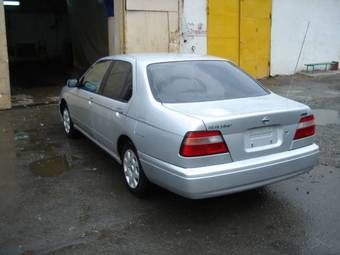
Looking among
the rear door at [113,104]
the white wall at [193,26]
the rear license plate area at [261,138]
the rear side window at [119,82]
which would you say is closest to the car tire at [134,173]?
the rear door at [113,104]

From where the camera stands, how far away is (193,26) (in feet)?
43.6

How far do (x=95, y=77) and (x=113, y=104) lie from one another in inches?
45.3

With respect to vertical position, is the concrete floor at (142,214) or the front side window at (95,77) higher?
the front side window at (95,77)

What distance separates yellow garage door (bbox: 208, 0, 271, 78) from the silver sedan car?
885cm

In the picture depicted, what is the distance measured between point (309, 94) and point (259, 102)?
327 inches

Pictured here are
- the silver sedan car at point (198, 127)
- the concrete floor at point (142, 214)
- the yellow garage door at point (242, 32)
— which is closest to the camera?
the concrete floor at point (142, 214)

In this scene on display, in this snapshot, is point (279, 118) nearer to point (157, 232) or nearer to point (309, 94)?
point (157, 232)

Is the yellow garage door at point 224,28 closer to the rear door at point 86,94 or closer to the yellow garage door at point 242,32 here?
the yellow garage door at point 242,32

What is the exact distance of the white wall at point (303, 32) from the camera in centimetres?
1592

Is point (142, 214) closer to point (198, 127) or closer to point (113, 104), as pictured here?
point (198, 127)

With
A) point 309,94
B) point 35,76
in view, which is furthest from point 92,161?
point 35,76

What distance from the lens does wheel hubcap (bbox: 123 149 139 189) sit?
183 inches

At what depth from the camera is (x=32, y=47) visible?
2528 cm

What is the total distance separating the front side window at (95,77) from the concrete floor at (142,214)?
3.33ft
